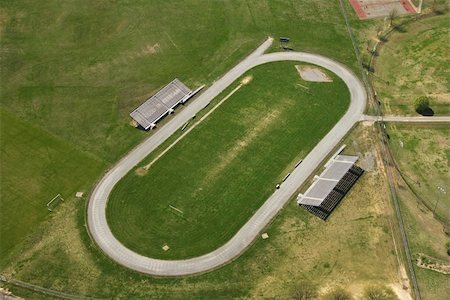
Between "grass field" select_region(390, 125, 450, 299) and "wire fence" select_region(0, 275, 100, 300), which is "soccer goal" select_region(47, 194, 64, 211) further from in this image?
"grass field" select_region(390, 125, 450, 299)

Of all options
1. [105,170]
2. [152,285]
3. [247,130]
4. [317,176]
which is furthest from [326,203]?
[105,170]

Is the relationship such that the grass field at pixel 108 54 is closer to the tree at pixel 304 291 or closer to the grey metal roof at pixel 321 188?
the grey metal roof at pixel 321 188

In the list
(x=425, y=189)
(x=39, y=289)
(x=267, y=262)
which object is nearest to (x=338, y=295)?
(x=267, y=262)

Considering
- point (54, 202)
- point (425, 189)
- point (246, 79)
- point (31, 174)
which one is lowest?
point (425, 189)

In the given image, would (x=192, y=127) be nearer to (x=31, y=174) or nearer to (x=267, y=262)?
(x=31, y=174)

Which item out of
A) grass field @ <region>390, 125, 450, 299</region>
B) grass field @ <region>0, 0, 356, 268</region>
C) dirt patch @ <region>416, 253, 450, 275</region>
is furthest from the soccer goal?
dirt patch @ <region>416, 253, 450, 275</region>

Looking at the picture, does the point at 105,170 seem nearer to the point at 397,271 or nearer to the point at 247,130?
the point at 247,130

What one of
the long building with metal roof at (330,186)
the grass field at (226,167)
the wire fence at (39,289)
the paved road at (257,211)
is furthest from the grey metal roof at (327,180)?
the wire fence at (39,289)
